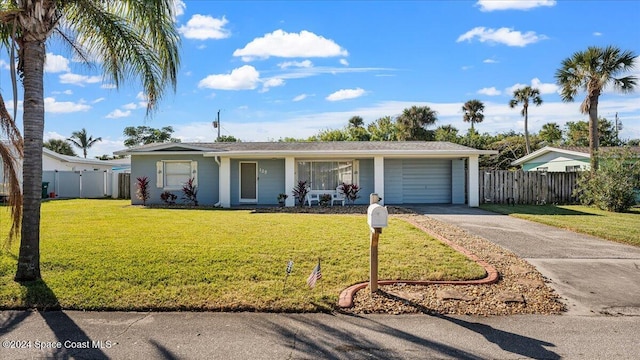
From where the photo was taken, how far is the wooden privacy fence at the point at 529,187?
730 inches

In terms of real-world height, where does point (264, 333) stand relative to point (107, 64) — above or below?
below

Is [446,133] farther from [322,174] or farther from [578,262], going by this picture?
[578,262]

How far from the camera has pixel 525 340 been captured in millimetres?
3859

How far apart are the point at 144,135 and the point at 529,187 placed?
57.7m

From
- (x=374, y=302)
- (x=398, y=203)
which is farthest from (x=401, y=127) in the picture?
(x=374, y=302)

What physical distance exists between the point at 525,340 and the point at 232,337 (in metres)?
2.93

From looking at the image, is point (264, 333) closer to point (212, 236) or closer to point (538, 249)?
point (212, 236)

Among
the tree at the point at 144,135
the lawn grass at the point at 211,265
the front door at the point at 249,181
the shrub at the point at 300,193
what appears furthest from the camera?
the tree at the point at 144,135

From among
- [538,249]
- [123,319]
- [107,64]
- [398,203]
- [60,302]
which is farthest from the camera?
[398,203]

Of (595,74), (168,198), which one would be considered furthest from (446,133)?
(168,198)

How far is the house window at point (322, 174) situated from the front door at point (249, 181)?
6.78ft

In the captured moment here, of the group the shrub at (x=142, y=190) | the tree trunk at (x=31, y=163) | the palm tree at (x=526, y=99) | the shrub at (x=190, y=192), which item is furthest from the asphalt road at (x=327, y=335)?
the palm tree at (x=526, y=99)

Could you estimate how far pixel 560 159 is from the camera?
22.8m

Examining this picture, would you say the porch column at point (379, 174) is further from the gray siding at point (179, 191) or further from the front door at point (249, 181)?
the gray siding at point (179, 191)
